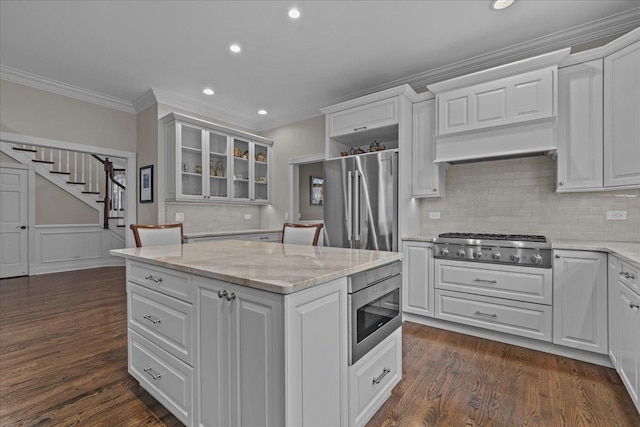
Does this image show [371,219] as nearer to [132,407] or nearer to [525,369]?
[525,369]

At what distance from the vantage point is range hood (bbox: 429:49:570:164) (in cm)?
262

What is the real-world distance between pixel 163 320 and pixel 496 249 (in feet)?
8.57

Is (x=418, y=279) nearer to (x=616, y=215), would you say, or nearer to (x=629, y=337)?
(x=629, y=337)

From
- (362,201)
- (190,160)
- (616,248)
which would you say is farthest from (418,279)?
(190,160)

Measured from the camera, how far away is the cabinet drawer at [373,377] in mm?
1487

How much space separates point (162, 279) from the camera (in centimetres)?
164

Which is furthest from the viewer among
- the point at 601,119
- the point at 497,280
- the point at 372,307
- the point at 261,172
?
the point at 261,172

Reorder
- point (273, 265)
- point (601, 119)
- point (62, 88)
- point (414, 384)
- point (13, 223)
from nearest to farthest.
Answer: point (273, 265) < point (414, 384) < point (601, 119) < point (62, 88) < point (13, 223)

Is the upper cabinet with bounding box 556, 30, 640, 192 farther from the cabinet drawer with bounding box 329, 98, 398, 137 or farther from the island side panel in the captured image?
the island side panel

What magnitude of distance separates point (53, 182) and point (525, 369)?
25.6ft

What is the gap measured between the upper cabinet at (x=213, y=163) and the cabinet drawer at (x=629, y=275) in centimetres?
450

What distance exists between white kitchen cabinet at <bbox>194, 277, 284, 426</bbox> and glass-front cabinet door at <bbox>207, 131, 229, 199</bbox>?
358cm

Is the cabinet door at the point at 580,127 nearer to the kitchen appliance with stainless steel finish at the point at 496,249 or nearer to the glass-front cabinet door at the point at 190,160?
the kitchen appliance with stainless steel finish at the point at 496,249

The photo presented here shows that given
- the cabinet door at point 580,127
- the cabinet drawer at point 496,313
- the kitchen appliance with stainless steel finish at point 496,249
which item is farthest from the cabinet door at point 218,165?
the cabinet door at point 580,127
